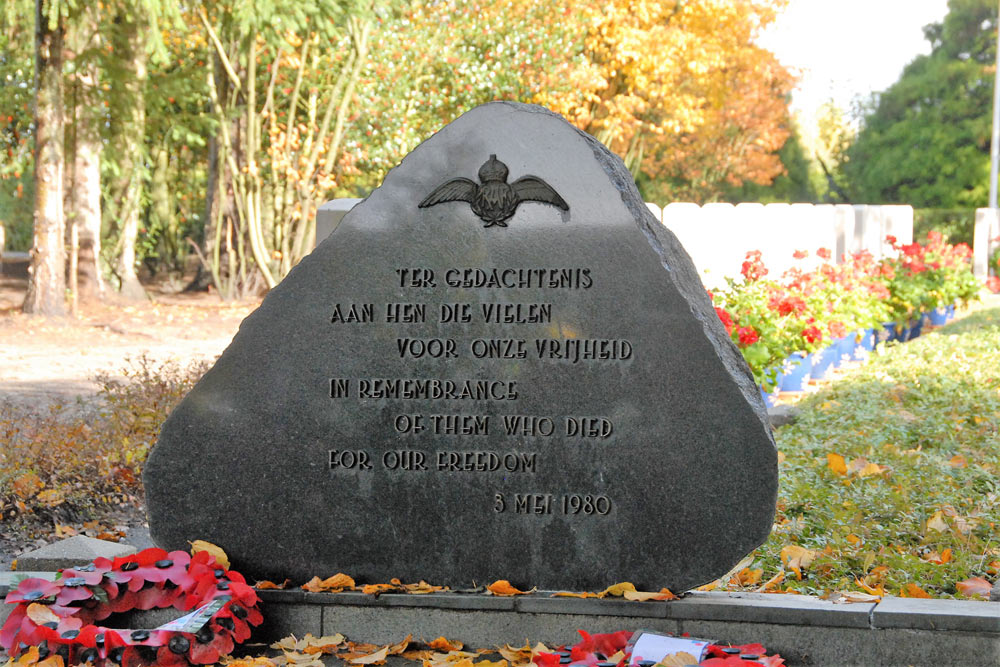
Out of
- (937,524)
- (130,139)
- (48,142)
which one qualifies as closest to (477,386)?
(937,524)

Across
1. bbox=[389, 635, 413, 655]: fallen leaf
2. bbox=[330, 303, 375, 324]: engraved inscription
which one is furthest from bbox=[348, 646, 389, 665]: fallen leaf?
bbox=[330, 303, 375, 324]: engraved inscription

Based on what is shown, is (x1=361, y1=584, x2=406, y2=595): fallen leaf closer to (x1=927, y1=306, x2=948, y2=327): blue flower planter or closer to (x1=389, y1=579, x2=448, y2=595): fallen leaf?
(x1=389, y1=579, x2=448, y2=595): fallen leaf

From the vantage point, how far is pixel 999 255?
25.6 metres

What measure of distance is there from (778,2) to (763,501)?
22.9 meters

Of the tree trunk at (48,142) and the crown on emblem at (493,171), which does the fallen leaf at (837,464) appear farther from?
the tree trunk at (48,142)

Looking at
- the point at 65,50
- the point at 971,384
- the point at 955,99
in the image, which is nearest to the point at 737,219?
the point at 971,384

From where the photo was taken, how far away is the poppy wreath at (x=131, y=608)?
3461 mm

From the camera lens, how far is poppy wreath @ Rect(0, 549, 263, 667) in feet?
11.4

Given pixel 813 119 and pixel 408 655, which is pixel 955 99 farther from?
pixel 408 655

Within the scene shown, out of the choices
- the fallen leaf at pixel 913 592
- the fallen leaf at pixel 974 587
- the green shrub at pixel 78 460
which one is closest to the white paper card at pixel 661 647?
the fallen leaf at pixel 913 592

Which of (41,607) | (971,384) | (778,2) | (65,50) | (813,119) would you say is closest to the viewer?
(41,607)

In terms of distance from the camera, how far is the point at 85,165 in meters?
16.0

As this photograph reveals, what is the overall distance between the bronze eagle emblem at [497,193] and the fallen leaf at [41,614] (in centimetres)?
187

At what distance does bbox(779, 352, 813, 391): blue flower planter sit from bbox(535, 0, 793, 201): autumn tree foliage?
12.0 m
